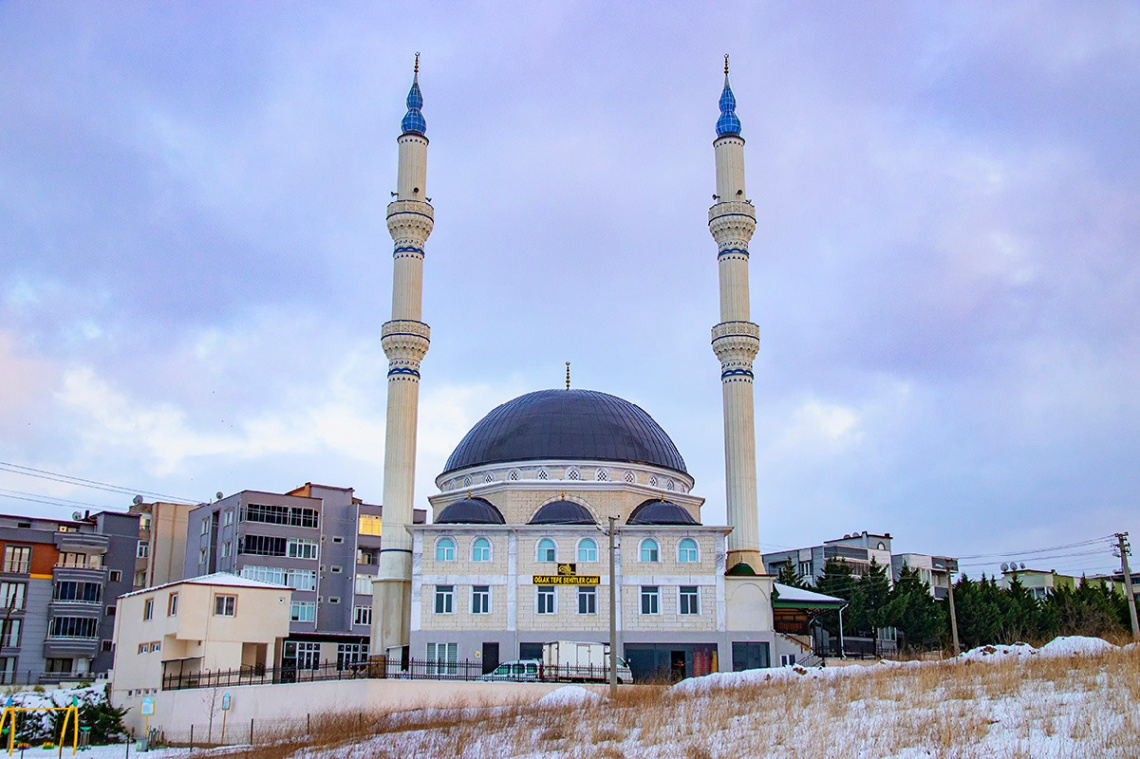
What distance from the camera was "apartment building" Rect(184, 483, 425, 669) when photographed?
193ft

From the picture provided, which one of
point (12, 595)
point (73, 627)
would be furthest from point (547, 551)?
point (12, 595)

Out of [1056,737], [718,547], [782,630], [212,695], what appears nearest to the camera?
[1056,737]

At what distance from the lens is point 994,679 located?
65.4ft

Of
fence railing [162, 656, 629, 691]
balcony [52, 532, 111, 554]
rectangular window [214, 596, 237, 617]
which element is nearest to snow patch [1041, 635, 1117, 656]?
fence railing [162, 656, 629, 691]

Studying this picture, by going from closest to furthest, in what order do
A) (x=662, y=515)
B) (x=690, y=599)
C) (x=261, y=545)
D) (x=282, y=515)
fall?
(x=690, y=599) < (x=662, y=515) < (x=261, y=545) < (x=282, y=515)

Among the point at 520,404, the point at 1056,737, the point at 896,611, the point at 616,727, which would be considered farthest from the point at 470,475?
the point at 1056,737

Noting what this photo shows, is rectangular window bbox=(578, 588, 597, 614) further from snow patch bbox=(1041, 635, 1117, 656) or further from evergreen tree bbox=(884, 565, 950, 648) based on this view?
snow patch bbox=(1041, 635, 1117, 656)

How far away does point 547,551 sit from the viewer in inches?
1718

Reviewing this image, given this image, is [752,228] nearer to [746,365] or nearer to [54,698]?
[746,365]

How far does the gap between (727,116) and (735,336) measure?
11.8 m

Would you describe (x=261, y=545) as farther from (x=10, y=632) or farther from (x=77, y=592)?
(x=10, y=632)

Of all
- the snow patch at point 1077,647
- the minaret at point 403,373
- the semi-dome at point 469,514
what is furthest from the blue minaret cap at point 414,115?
the snow patch at point 1077,647

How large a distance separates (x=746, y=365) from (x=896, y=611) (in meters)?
14.9

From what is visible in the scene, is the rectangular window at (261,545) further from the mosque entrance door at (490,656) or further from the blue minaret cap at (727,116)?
the blue minaret cap at (727,116)
